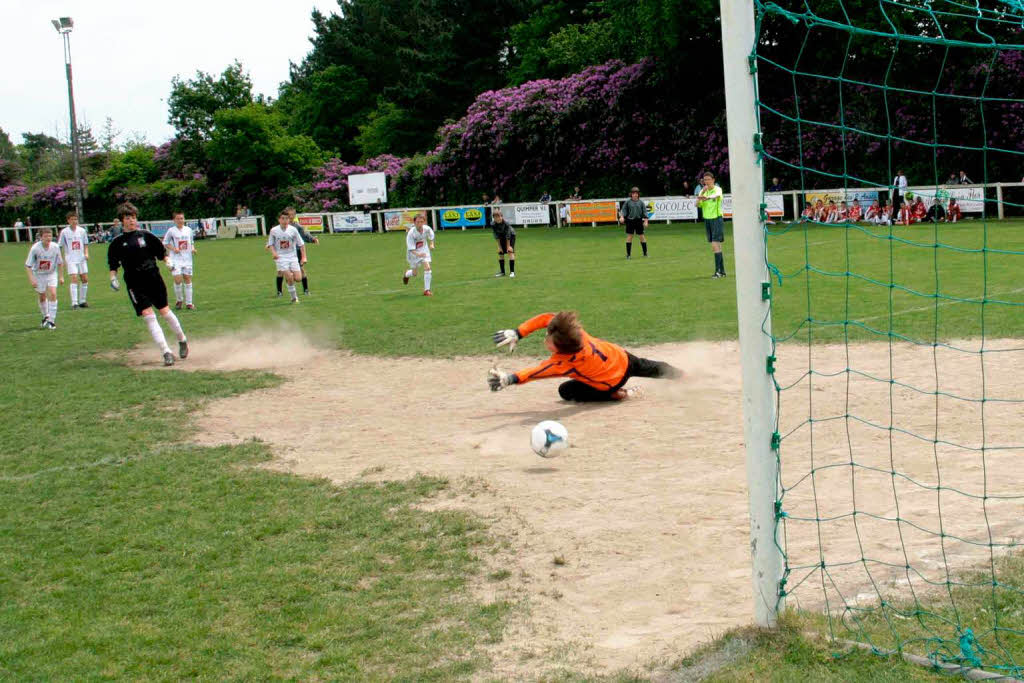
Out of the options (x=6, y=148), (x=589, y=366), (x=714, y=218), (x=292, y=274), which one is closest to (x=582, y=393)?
(x=589, y=366)

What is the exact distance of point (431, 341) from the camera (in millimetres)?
14297

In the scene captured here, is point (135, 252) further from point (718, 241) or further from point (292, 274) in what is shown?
point (718, 241)

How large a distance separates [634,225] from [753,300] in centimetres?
2138

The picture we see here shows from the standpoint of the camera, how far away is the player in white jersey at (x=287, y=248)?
788 inches

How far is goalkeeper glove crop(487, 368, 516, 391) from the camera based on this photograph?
9.19m

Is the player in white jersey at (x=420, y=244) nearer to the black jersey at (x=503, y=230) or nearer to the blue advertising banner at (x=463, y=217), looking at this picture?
the black jersey at (x=503, y=230)

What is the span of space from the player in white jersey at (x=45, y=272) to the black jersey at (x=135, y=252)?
5.69 meters

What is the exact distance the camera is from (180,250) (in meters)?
20.6

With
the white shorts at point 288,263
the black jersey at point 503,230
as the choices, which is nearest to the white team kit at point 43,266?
the white shorts at point 288,263

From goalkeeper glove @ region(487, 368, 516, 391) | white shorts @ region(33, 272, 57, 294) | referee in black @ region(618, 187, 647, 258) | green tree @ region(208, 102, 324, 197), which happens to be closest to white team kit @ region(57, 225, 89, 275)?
white shorts @ region(33, 272, 57, 294)

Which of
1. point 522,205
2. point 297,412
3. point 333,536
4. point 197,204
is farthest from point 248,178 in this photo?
point 333,536

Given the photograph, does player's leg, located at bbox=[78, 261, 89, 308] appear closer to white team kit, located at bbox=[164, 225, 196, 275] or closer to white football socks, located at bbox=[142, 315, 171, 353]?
white team kit, located at bbox=[164, 225, 196, 275]

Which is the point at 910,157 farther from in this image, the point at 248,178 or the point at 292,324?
the point at 248,178

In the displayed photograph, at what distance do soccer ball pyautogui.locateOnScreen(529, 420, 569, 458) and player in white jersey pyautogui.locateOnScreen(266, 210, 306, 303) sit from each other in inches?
518
